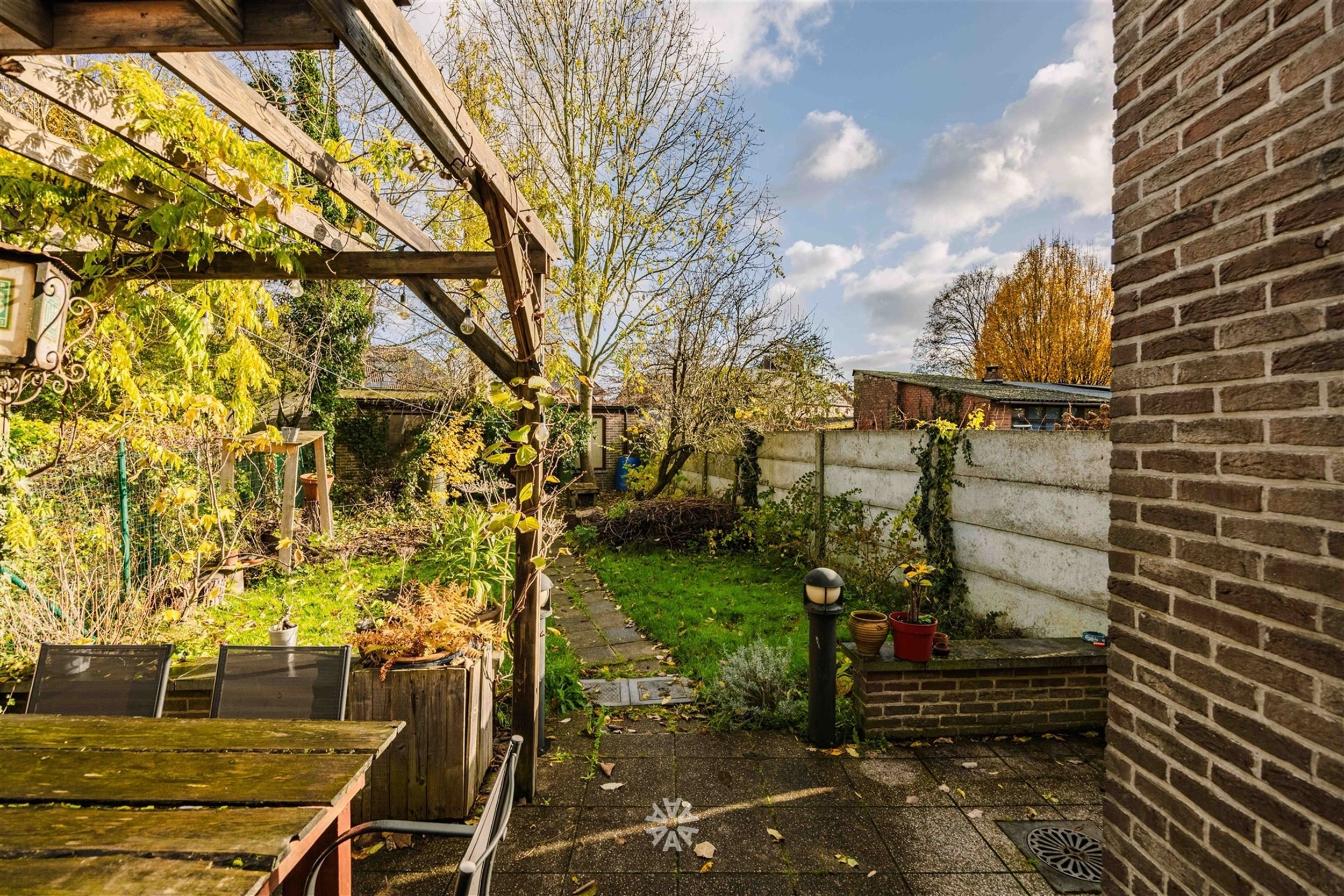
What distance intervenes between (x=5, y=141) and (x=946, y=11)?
554 cm

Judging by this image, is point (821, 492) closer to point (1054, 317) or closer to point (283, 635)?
point (283, 635)

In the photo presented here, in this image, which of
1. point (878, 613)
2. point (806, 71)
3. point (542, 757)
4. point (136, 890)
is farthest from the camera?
point (806, 71)

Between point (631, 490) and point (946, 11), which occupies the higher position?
point (946, 11)

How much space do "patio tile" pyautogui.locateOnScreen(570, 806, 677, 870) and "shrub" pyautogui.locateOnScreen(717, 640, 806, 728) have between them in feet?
3.62

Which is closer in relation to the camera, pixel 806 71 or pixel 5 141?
pixel 5 141

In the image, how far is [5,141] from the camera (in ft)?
8.30

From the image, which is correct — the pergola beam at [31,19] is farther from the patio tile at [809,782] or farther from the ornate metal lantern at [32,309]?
the patio tile at [809,782]

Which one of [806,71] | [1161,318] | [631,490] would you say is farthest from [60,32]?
[631,490]

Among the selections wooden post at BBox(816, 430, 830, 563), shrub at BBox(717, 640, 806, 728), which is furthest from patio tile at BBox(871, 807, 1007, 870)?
wooden post at BBox(816, 430, 830, 563)

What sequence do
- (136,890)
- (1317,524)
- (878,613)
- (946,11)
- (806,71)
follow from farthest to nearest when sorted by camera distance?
(806,71)
(946,11)
(878,613)
(136,890)
(1317,524)

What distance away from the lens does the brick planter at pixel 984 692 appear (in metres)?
3.79

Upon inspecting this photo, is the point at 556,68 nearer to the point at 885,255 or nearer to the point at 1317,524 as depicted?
the point at 885,255

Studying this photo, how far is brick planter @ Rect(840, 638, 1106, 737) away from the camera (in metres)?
3.79

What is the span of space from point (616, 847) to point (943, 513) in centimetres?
421
